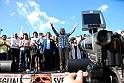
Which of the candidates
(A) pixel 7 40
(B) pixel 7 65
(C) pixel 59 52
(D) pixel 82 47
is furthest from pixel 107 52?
(A) pixel 7 40

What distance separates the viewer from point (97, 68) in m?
1.66

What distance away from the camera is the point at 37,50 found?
22.1ft

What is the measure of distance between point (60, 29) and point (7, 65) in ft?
8.15

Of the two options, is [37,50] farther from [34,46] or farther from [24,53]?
[24,53]

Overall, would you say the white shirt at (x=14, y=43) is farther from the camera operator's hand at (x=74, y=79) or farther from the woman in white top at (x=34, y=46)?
the camera operator's hand at (x=74, y=79)

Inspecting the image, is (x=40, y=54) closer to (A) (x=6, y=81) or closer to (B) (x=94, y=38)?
(A) (x=6, y=81)

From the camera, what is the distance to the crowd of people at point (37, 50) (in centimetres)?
655

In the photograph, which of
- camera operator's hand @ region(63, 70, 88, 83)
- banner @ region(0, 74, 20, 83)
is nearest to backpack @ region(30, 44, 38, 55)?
banner @ region(0, 74, 20, 83)

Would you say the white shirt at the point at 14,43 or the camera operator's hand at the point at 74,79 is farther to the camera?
the white shirt at the point at 14,43

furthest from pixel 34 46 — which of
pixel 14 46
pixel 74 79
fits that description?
pixel 74 79

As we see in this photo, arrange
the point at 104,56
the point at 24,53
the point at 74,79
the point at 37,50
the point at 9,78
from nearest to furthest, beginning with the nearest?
the point at 74,79
the point at 104,56
the point at 9,78
the point at 24,53
the point at 37,50

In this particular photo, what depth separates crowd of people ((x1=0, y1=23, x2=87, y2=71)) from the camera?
21.5 ft

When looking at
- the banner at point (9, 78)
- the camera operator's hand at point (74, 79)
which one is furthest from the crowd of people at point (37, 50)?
the camera operator's hand at point (74, 79)

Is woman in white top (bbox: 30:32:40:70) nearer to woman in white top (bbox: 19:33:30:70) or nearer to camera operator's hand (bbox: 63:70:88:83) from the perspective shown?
woman in white top (bbox: 19:33:30:70)
